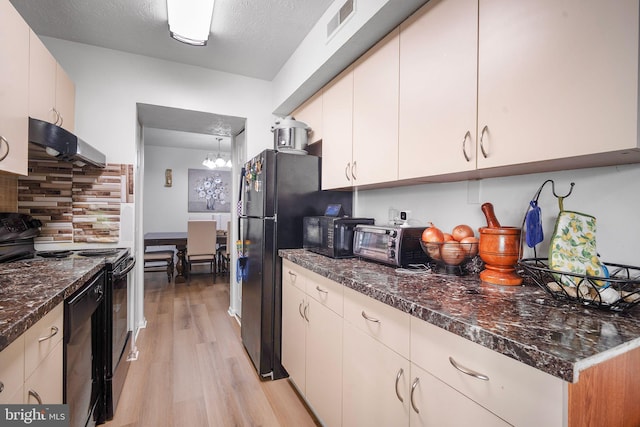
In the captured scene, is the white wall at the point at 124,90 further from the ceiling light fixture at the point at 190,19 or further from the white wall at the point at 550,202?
the white wall at the point at 550,202

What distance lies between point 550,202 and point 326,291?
1.08 meters

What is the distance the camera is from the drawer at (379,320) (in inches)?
40.3

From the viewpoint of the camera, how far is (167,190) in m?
6.05

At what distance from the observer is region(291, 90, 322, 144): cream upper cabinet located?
2.36 metres

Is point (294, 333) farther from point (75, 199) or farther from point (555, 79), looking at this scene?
point (75, 199)

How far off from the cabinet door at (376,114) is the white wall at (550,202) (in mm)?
341

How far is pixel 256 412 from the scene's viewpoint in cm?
179

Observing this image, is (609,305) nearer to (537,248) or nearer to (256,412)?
(537,248)

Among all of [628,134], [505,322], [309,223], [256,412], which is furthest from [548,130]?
[256,412]

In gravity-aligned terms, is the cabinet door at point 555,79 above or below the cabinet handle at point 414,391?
above

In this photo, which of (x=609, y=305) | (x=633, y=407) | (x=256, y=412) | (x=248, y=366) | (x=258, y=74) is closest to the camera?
(x=633, y=407)

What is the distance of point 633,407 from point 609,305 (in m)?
0.25

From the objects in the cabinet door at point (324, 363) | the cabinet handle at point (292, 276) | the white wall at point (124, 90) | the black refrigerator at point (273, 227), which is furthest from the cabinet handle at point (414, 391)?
the white wall at point (124, 90)

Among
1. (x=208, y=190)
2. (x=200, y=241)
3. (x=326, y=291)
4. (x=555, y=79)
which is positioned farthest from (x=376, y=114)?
(x=208, y=190)
